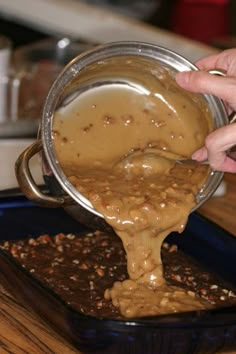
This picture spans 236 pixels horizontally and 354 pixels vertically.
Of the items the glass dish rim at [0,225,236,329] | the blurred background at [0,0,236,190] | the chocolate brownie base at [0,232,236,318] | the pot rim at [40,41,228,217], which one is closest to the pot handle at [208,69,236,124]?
the pot rim at [40,41,228,217]

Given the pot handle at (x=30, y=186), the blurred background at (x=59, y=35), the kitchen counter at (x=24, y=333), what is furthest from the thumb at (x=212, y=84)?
the blurred background at (x=59, y=35)

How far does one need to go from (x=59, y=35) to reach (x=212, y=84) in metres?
1.87

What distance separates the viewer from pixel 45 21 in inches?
136

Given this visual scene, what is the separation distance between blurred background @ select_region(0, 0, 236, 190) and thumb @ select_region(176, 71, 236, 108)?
1.74ft

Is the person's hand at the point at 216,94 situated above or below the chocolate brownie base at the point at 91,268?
above

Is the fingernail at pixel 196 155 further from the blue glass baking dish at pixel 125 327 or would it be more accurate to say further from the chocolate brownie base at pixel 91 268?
the blue glass baking dish at pixel 125 327

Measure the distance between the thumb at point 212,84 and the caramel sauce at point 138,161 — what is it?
9 cm

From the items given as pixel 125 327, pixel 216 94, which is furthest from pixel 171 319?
pixel 216 94

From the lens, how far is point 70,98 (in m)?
1.66

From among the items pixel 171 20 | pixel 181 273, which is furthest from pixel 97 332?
pixel 171 20

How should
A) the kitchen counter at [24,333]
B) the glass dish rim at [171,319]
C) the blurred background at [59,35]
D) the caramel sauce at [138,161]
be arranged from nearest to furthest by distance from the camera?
the glass dish rim at [171,319]
the kitchen counter at [24,333]
the caramel sauce at [138,161]
the blurred background at [59,35]

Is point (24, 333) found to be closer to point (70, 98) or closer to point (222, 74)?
point (70, 98)

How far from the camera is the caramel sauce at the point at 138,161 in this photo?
1.60m

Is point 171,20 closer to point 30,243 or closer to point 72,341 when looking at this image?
point 30,243
